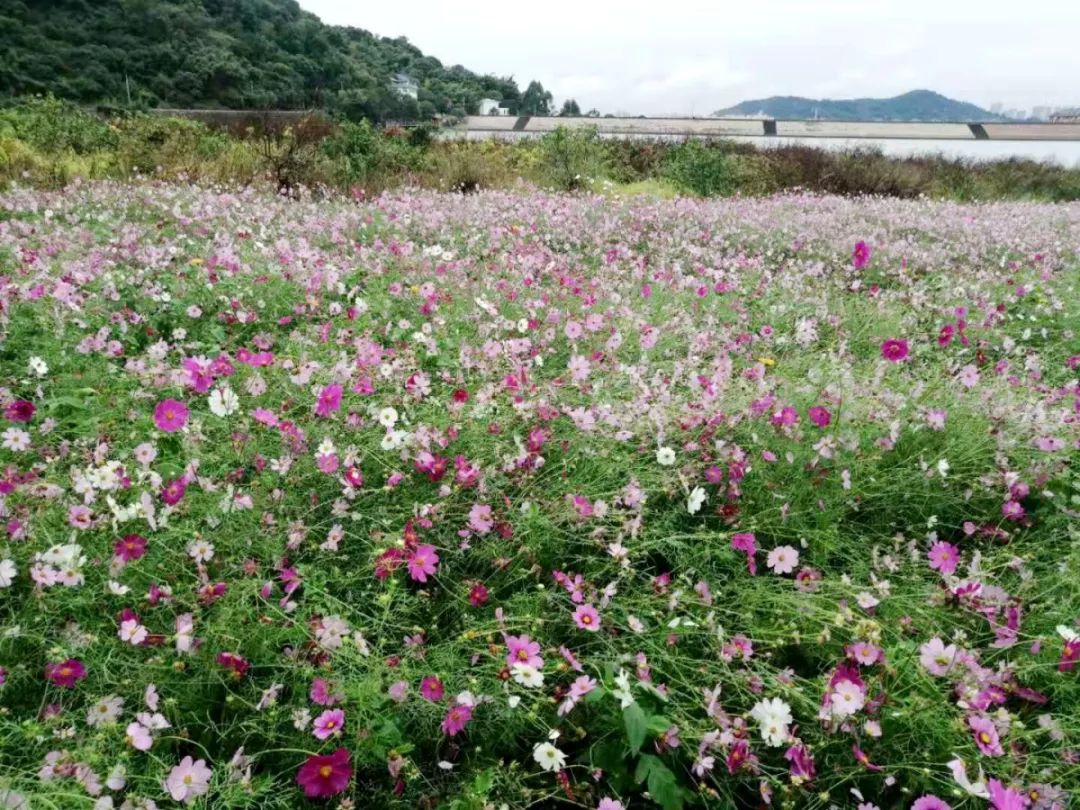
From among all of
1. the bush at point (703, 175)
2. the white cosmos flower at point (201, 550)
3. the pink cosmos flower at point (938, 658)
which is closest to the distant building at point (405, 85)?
the bush at point (703, 175)

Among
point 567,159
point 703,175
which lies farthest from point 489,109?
point 703,175

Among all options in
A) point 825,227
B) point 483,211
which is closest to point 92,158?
point 483,211

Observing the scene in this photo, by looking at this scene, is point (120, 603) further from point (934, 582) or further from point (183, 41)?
point (183, 41)

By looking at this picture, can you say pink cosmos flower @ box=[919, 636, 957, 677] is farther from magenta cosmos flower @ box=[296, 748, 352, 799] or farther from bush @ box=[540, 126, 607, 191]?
bush @ box=[540, 126, 607, 191]

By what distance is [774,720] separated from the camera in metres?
1.59

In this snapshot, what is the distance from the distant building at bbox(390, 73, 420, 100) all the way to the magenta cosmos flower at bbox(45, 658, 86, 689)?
5482 cm

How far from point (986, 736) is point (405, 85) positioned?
62.4 m

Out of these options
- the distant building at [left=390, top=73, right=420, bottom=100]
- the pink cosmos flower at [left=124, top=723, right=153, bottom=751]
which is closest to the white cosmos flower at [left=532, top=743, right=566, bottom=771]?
the pink cosmos flower at [left=124, top=723, right=153, bottom=751]

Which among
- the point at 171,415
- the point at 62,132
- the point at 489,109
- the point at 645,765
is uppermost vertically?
the point at 489,109

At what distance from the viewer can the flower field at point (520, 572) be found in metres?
1.64

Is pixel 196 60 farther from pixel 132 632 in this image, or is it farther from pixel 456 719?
pixel 456 719

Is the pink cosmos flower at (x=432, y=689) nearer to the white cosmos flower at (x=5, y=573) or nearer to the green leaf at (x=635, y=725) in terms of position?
the green leaf at (x=635, y=725)

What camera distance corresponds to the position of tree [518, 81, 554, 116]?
65062 mm

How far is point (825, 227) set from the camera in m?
8.52
